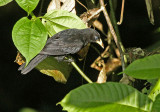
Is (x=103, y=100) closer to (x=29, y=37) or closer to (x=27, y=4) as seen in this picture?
(x=29, y=37)

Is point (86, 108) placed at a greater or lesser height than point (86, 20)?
greater

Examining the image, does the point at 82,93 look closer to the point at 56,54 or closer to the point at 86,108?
the point at 86,108

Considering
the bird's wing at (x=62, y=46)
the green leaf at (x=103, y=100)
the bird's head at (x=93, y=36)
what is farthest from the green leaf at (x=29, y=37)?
the bird's head at (x=93, y=36)

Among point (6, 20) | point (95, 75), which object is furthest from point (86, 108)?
point (6, 20)

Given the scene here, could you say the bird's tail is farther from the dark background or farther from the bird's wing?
the dark background

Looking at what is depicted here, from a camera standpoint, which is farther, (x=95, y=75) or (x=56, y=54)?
(x=95, y=75)

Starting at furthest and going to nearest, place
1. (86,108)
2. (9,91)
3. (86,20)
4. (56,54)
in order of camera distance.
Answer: (9,91) → (56,54) → (86,20) → (86,108)

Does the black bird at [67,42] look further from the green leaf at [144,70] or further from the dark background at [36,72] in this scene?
the green leaf at [144,70]
